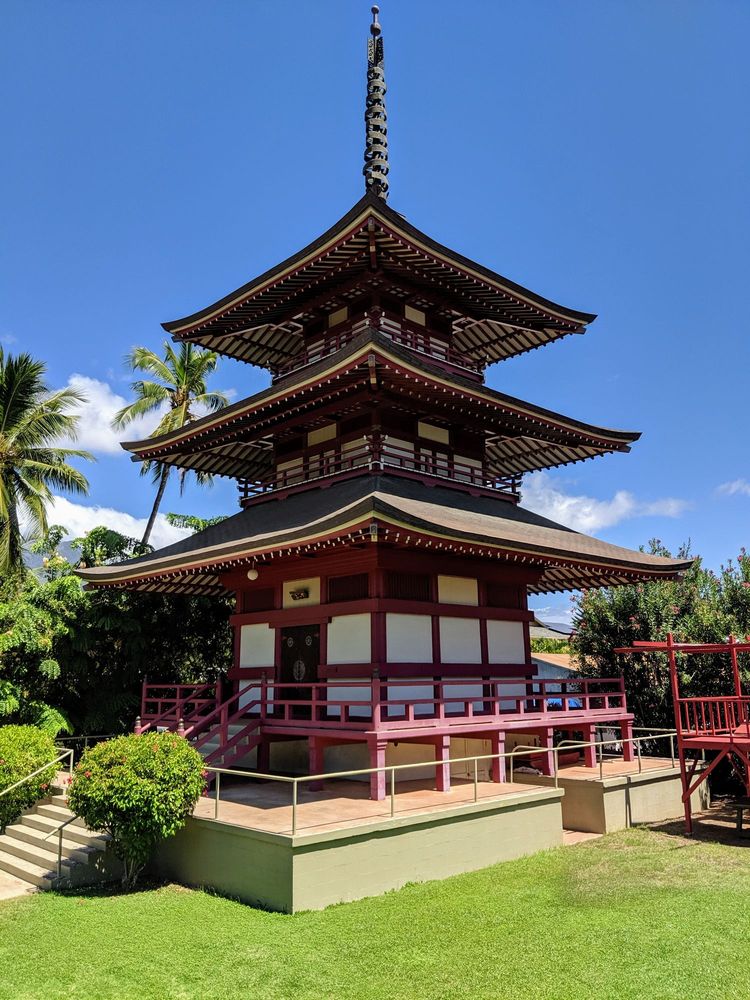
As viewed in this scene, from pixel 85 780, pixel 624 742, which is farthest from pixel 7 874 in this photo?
pixel 624 742

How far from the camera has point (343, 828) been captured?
37.3 feet

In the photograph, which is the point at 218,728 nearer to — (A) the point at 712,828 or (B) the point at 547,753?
(B) the point at 547,753

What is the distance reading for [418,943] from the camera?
945cm

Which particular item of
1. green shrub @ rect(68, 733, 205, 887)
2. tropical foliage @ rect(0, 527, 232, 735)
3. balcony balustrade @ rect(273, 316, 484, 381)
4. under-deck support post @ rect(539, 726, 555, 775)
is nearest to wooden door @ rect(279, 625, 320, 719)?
green shrub @ rect(68, 733, 205, 887)

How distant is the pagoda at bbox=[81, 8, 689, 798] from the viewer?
52.1ft

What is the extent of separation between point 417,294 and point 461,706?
10.6m

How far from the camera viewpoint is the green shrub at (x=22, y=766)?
1606 cm

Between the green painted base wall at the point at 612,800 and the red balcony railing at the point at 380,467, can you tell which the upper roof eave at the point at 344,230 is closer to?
the red balcony railing at the point at 380,467

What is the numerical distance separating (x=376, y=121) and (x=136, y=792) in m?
21.3

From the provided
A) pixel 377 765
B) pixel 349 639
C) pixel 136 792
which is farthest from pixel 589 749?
pixel 136 792

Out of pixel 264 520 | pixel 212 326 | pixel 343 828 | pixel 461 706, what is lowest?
pixel 343 828

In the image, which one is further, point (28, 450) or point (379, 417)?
point (28, 450)

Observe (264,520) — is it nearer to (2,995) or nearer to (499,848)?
(499,848)

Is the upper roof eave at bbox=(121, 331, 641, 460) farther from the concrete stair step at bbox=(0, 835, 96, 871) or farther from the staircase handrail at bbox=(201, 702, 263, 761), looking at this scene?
the concrete stair step at bbox=(0, 835, 96, 871)
